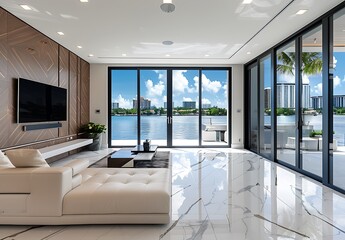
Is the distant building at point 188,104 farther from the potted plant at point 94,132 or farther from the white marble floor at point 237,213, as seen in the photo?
the white marble floor at point 237,213

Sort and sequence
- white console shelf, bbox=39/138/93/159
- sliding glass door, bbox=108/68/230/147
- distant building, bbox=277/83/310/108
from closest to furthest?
1. white console shelf, bbox=39/138/93/159
2. distant building, bbox=277/83/310/108
3. sliding glass door, bbox=108/68/230/147

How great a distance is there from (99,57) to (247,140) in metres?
5.48

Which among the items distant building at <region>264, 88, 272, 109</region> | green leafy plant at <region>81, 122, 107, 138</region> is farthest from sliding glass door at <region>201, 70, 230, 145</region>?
green leafy plant at <region>81, 122, 107, 138</region>

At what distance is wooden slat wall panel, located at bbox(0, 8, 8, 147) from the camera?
3857 mm

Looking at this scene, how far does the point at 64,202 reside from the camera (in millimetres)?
2336

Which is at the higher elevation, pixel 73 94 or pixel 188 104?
pixel 73 94

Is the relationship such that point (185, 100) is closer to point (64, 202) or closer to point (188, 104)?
point (188, 104)

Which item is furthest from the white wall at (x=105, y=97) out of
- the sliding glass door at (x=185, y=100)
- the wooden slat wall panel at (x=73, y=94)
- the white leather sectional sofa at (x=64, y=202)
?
the white leather sectional sofa at (x=64, y=202)

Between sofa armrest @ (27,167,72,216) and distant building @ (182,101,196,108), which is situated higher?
distant building @ (182,101,196,108)

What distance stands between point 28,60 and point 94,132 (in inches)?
125

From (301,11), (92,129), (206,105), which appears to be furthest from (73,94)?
(301,11)

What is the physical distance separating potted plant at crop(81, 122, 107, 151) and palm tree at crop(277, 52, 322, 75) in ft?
17.9

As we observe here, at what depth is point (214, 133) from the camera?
28.5 ft

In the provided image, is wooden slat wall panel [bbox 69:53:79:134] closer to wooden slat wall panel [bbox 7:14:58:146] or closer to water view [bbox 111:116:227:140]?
wooden slat wall panel [bbox 7:14:58:146]
